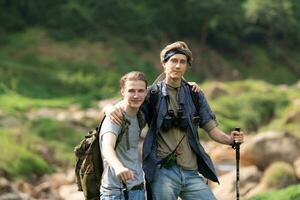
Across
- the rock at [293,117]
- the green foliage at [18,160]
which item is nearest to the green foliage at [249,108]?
the rock at [293,117]

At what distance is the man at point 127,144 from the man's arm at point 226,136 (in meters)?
0.69

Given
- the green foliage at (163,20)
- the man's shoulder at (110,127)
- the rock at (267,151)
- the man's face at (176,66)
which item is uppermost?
the green foliage at (163,20)

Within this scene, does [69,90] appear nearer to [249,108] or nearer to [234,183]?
[249,108]

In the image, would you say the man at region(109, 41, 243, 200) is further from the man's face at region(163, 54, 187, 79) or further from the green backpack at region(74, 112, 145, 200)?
the green backpack at region(74, 112, 145, 200)

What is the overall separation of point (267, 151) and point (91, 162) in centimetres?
857

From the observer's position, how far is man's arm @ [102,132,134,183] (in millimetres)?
Answer: 3660

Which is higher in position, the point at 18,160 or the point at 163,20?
the point at 163,20

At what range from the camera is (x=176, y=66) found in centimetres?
436

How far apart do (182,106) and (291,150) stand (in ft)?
28.6

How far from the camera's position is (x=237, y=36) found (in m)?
43.3

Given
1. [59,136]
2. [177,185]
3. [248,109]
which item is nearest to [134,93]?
[177,185]

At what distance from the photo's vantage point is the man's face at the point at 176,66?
438 cm

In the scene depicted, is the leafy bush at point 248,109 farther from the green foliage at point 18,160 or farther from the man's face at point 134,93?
the man's face at point 134,93

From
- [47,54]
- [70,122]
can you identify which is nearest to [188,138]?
[70,122]
